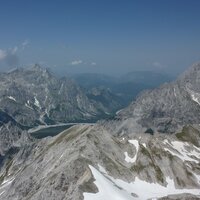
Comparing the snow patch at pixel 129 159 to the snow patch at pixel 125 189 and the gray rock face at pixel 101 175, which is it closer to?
the gray rock face at pixel 101 175

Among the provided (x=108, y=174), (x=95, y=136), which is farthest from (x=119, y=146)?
(x=108, y=174)

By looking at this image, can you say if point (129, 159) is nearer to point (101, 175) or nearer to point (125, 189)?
point (125, 189)

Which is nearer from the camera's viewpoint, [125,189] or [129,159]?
[125,189]

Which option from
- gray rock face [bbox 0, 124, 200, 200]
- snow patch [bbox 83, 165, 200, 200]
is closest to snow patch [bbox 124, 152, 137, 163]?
gray rock face [bbox 0, 124, 200, 200]

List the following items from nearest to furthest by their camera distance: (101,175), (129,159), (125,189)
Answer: (101,175)
(125,189)
(129,159)

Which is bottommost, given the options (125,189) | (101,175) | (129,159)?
(129,159)

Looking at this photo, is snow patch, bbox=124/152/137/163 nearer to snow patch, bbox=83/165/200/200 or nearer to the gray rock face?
the gray rock face

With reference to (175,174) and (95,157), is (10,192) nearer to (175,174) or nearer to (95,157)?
(95,157)

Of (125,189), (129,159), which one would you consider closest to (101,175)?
(125,189)

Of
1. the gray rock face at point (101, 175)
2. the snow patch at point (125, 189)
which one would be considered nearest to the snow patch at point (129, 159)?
the gray rock face at point (101, 175)

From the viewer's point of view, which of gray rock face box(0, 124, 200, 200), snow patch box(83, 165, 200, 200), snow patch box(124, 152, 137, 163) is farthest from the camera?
A: snow patch box(124, 152, 137, 163)

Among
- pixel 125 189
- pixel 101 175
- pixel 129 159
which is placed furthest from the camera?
pixel 129 159
